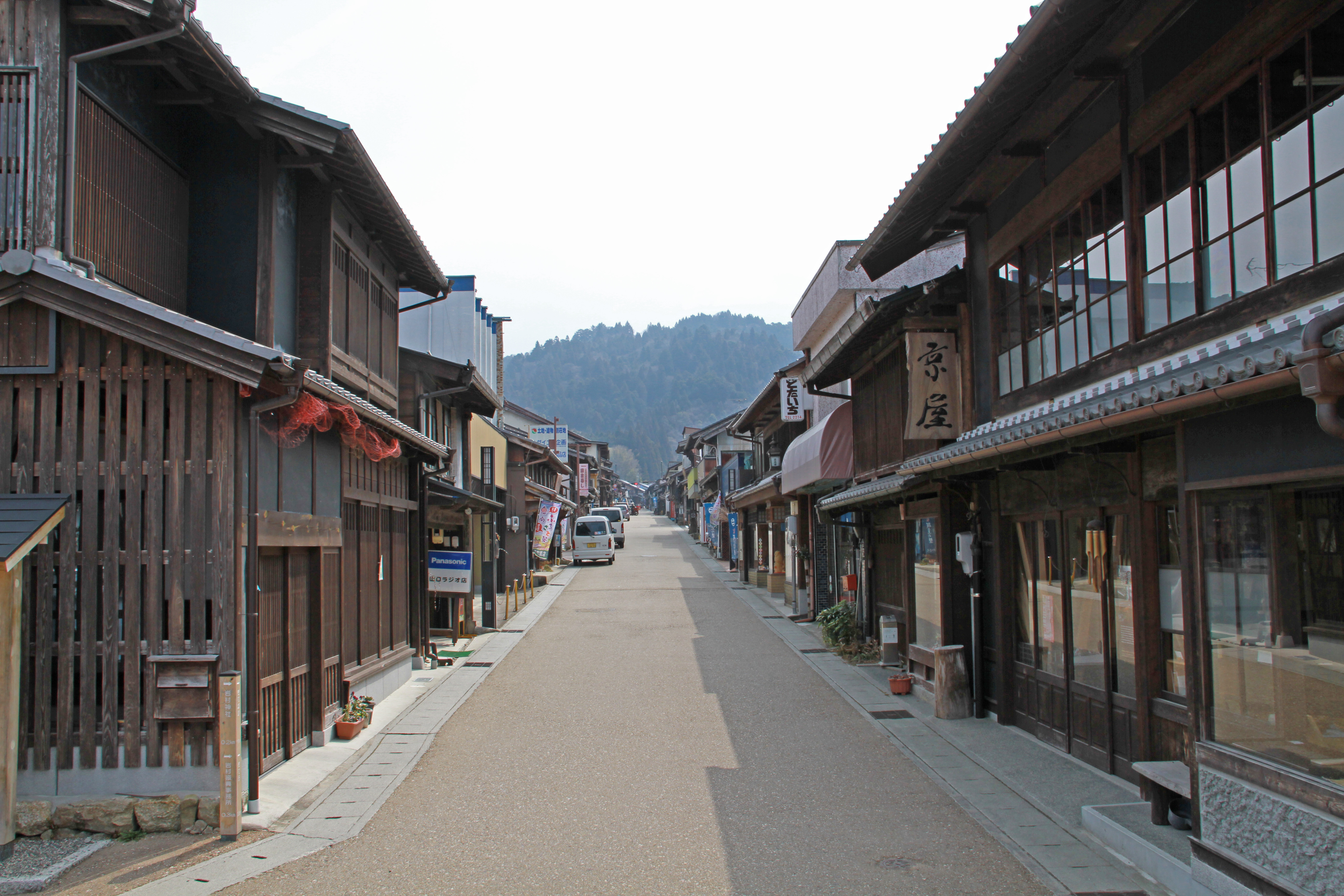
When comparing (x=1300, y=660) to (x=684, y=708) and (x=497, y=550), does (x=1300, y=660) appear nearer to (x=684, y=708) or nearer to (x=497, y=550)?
(x=684, y=708)

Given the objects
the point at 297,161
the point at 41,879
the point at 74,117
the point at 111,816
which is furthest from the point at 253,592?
the point at 297,161

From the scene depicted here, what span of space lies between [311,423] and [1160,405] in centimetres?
717

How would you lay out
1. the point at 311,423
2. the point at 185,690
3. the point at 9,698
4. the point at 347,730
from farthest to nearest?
1. the point at 347,730
2. the point at 311,423
3. the point at 185,690
4. the point at 9,698

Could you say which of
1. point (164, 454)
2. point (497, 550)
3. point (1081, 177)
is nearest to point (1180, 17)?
point (1081, 177)

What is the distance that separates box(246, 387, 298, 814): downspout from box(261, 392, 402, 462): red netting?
328mm

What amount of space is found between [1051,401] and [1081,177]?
209 centimetres

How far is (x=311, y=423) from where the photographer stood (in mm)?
8836

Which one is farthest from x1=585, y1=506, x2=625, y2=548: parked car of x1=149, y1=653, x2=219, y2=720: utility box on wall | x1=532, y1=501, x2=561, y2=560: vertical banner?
x1=149, y1=653, x2=219, y2=720: utility box on wall

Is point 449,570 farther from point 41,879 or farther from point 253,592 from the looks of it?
point 41,879

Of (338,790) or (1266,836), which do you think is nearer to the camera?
(1266,836)

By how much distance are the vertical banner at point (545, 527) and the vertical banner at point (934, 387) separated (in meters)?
21.3

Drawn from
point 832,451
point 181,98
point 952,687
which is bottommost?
point 952,687

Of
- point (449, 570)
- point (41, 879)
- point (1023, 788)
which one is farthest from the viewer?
point (449, 570)

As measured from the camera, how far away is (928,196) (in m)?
10.5
